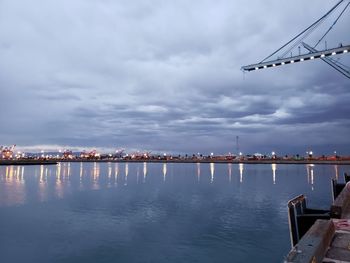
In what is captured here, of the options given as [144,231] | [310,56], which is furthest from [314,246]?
[310,56]

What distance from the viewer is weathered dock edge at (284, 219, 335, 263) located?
743cm

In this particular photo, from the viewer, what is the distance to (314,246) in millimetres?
8195

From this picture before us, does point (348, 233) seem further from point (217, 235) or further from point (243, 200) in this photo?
point (243, 200)

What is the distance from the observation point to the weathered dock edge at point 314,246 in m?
7.43

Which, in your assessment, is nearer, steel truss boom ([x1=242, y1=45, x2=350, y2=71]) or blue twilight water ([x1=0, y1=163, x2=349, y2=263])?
blue twilight water ([x1=0, y1=163, x2=349, y2=263])

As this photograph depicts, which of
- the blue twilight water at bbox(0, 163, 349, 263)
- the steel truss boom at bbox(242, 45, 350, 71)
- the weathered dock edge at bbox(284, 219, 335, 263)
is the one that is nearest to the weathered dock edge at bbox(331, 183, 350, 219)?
the weathered dock edge at bbox(284, 219, 335, 263)

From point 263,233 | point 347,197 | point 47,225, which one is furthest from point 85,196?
point 347,197

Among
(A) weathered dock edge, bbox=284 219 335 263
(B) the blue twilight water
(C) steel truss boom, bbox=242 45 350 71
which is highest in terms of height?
(C) steel truss boom, bbox=242 45 350 71

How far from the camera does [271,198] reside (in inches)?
1885

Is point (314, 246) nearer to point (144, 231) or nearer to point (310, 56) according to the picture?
point (144, 231)

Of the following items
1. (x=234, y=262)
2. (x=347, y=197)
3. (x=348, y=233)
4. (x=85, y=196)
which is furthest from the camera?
(x=85, y=196)

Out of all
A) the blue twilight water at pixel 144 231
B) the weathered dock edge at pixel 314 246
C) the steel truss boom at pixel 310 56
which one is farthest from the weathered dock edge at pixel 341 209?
the steel truss boom at pixel 310 56

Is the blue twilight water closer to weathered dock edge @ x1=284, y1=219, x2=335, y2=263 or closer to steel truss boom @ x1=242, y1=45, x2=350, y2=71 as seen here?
weathered dock edge @ x1=284, y1=219, x2=335, y2=263

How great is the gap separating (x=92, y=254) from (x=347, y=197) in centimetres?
1609
